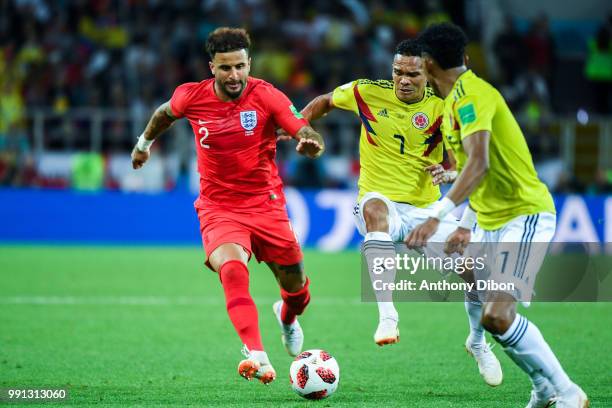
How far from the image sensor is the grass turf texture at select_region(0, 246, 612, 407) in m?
6.90

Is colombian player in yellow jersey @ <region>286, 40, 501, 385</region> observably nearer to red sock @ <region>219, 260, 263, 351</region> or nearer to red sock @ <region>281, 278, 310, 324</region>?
red sock @ <region>281, 278, 310, 324</region>

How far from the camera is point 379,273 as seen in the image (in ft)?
25.8

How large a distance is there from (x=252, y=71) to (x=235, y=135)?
534 inches

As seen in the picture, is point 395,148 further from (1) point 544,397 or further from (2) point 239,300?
(1) point 544,397

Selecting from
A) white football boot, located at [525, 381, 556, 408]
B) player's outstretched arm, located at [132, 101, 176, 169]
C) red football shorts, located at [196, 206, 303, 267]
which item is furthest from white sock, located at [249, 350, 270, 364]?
player's outstretched arm, located at [132, 101, 176, 169]

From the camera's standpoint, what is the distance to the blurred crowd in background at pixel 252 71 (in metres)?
19.1

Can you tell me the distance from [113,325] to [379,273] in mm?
3563

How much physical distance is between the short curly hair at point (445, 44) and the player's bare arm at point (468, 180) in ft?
1.92

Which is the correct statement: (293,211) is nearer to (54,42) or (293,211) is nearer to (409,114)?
(54,42)

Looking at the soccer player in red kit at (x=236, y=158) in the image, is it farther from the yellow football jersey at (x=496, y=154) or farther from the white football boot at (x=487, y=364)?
the white football boot at (x=487, y=364)

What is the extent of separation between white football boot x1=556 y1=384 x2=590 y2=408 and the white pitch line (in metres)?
6.55

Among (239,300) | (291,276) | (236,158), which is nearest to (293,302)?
(291,276)

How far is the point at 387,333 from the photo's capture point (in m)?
7.20

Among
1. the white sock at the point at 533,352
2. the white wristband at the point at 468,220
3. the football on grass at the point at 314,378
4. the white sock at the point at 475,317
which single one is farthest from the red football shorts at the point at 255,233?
the white sock at the point at 533,352
